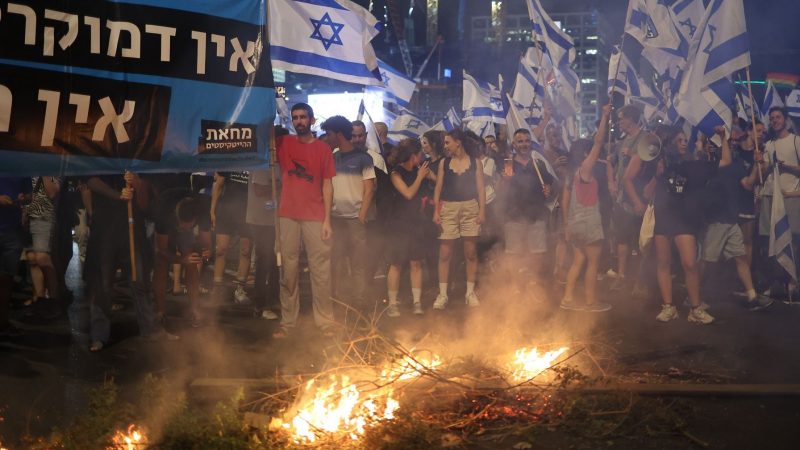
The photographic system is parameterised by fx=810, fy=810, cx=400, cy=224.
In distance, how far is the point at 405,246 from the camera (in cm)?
936

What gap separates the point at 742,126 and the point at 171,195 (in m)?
7.19

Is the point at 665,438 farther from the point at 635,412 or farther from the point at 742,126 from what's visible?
the point at 742,126

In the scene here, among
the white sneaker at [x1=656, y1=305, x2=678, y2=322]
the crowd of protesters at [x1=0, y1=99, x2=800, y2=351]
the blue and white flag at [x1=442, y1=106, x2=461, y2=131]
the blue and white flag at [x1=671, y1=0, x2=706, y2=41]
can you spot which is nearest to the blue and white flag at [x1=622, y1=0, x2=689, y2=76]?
the blue and white flag at [x1=671, y1=0, x2=706, y2=41]

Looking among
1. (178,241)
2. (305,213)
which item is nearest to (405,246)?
(305,213)

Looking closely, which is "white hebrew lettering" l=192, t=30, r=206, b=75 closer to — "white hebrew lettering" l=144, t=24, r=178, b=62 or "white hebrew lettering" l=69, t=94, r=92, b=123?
"white hebrew lettering" l=144, t=24, r=178, b=62

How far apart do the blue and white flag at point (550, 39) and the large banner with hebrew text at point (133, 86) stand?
5600 mm

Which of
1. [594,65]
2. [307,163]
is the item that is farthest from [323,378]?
[594,65]

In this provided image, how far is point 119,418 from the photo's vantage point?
442cm

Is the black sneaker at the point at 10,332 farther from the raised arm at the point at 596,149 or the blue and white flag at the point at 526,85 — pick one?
the blue and white flag at the point at 526,85

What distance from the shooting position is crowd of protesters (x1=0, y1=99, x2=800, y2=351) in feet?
24.2

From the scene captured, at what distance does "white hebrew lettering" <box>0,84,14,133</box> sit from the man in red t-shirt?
308cm

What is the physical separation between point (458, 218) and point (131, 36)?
491 centimetres

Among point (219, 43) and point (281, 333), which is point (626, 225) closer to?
point (281, 333)

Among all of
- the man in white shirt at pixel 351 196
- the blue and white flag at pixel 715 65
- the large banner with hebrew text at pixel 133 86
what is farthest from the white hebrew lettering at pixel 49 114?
the blue and white flag at pixel 715 65
